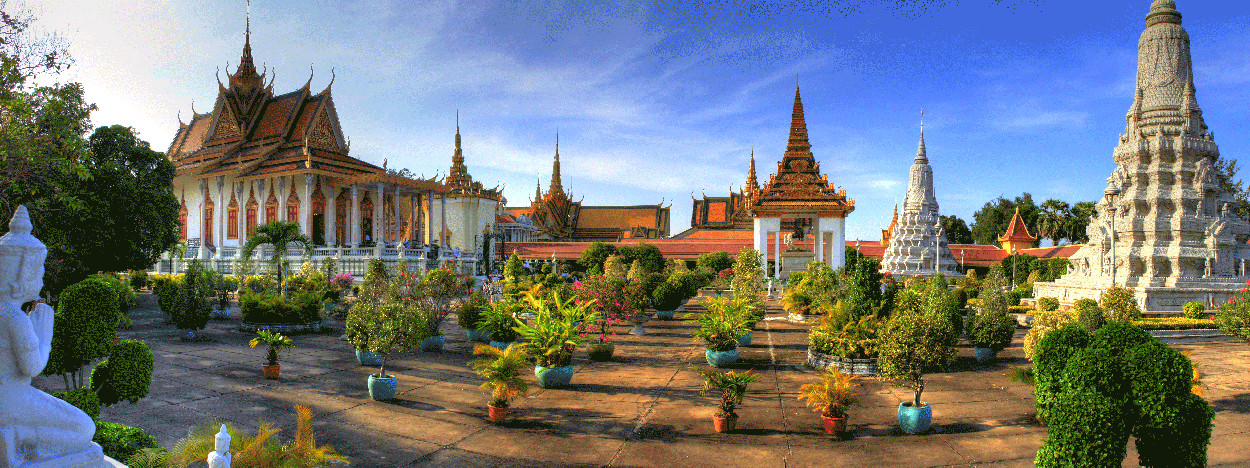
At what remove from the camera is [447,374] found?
10.1 metres

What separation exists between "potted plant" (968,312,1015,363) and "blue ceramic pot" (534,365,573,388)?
7.26 m

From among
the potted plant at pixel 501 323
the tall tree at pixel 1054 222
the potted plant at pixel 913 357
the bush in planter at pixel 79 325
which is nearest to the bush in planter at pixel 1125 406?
the potted plant at pixel 913 357

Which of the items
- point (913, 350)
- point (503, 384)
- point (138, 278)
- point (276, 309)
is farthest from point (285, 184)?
point (913, 350)

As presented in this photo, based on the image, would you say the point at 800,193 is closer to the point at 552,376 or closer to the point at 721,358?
the point at 721,358

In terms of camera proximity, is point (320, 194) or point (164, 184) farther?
point (320, 194)

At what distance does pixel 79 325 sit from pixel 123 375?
0.66 meters

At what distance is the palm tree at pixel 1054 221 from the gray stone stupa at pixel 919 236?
50.2 ft

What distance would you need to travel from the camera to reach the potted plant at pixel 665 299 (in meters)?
18.4

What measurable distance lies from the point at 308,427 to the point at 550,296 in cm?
1044

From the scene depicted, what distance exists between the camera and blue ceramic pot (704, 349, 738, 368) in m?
10.8

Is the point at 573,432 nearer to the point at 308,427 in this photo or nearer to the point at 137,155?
the point at 308,427

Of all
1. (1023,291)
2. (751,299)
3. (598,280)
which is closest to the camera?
(598,280)

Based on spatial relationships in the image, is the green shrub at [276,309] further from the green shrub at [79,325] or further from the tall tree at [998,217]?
the tall tree at [998,217]

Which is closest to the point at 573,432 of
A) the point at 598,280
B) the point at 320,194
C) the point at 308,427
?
the point at 308,427
